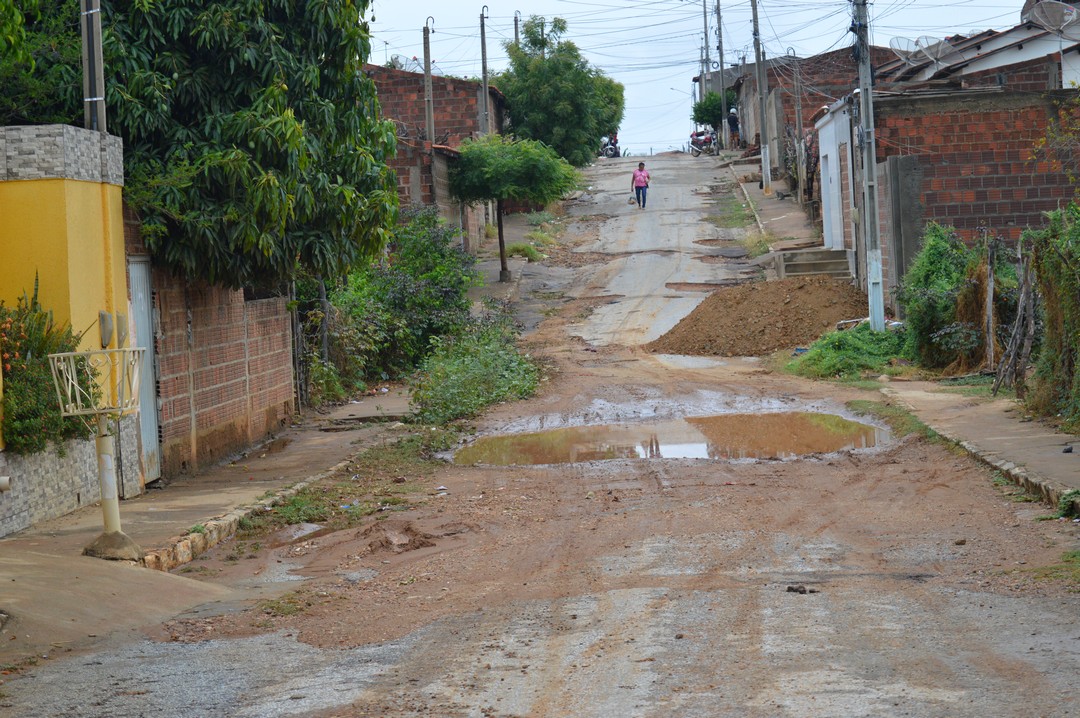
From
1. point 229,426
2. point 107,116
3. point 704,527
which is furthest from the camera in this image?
point 229,426

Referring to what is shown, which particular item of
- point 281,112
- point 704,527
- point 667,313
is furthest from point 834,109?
point 704,527

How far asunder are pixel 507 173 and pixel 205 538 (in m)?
19.8

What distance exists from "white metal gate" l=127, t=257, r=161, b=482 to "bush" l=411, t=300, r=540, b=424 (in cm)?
465

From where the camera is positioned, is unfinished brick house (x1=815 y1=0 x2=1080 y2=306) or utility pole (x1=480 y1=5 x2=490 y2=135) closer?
unfinished brick house (x1=815 y1=0 x2=1080 y2=306)

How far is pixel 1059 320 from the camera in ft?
43.2

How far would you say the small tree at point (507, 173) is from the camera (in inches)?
1101

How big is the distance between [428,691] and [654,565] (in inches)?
116

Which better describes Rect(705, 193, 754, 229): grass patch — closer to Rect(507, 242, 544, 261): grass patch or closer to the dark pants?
A: the dark pants

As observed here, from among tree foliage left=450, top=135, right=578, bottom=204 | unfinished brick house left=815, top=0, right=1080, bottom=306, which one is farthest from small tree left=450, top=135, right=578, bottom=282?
unfinished brick house left=815, top=0, right=1080, bottom=306

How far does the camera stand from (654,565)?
313 inches

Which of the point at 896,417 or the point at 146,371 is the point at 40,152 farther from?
the point at 896,417

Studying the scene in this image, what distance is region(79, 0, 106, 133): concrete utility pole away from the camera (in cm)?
1043

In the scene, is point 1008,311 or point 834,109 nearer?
point 1008,311

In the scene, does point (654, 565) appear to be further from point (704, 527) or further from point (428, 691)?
point (428, 691)
